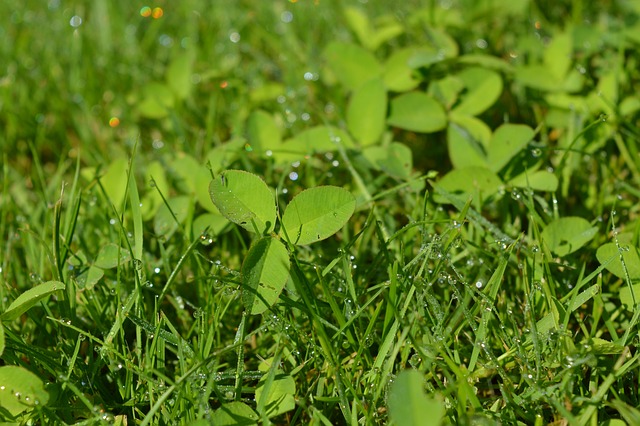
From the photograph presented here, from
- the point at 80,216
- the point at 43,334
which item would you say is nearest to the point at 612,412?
the point at 43,334

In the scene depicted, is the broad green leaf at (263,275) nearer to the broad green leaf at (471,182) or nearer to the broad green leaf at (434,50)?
the broad green leaf at (471,182)

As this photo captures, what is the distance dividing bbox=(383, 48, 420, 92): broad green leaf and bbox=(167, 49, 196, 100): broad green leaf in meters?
0.69

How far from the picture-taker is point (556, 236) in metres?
1.53

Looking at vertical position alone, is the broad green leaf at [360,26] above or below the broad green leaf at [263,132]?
above

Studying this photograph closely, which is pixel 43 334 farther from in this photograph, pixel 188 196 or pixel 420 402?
pixel 420 402

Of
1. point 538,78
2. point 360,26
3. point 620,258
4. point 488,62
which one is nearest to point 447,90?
point 488,62

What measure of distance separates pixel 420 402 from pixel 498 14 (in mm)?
1787

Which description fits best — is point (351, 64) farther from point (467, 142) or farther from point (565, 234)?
point (565, 234)

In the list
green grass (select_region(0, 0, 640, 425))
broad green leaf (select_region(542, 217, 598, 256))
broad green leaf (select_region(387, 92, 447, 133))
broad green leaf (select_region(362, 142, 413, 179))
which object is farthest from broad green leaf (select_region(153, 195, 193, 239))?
broad green leaf (select_region(542, 217, 598, 256))

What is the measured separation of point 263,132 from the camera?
6.33 feet

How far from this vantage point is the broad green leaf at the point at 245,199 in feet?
4.54

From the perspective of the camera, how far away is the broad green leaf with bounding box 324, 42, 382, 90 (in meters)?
2.10

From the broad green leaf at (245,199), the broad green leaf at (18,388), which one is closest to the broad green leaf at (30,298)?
the broad green leaf at (18,388)

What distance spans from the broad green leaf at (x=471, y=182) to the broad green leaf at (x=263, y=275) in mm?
512
